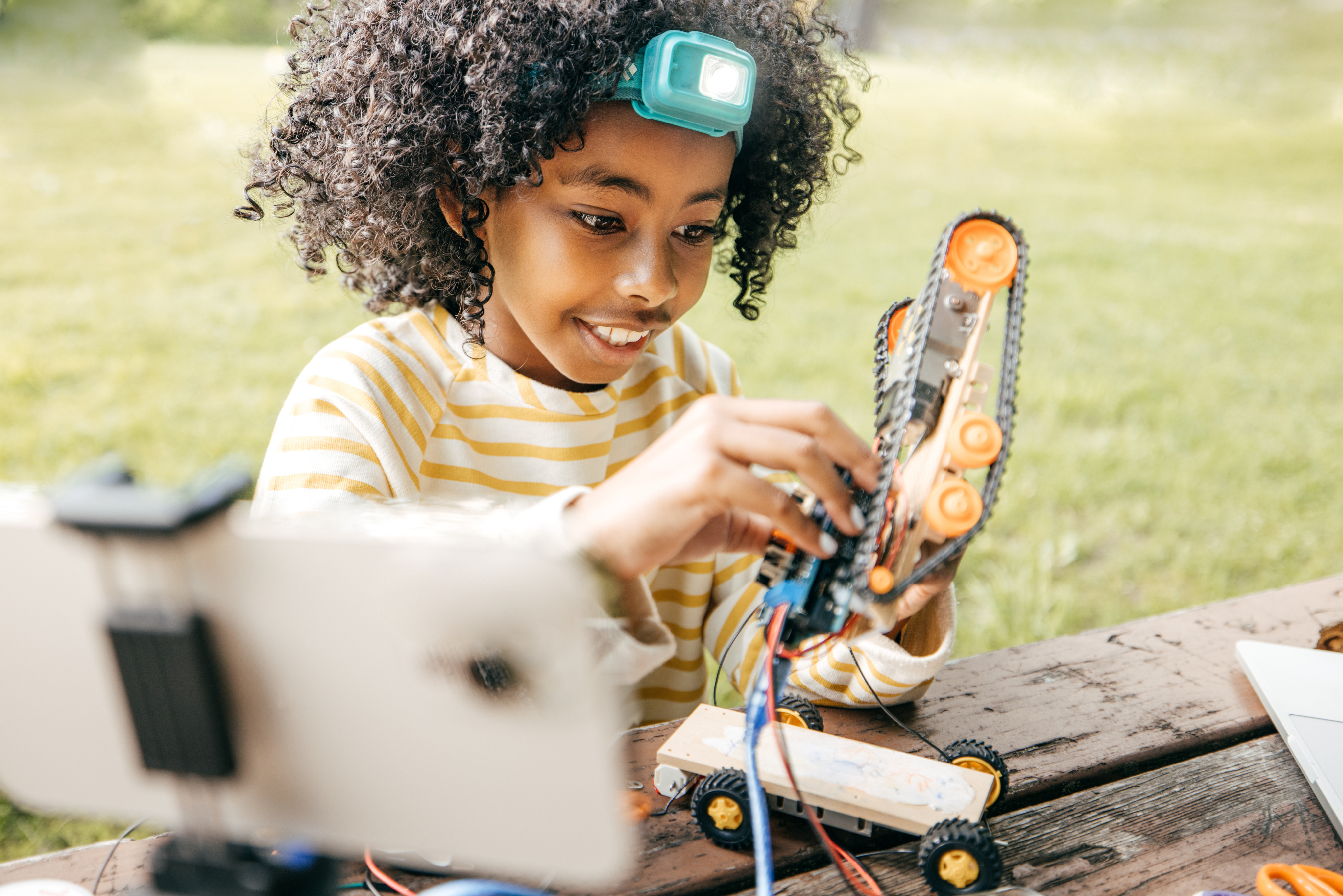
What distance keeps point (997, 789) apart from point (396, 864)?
0.46 meters

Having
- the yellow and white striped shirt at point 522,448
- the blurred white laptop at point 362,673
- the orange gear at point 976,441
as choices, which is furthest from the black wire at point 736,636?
the blurred white laptop at point 362,673

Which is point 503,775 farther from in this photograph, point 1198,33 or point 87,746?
point 1198,33

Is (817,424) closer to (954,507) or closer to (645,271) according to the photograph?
(954,507)

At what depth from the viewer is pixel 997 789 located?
766 mm

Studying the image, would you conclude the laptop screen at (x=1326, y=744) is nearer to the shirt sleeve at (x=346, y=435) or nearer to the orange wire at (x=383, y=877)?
the orange wire at (x=383, y=877)

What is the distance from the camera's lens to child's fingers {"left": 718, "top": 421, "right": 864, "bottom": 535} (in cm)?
58

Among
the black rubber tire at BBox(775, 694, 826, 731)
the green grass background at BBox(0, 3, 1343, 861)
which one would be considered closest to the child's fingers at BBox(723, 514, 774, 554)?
the black rubber tire at BBox(775, 694, 826, 731)

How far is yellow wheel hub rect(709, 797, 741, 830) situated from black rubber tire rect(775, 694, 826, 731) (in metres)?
0.14

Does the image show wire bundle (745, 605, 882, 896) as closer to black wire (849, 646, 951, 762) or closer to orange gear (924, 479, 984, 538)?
orange gear (924, 479, 984, 538)

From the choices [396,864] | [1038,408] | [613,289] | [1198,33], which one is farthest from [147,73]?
[1198,33]

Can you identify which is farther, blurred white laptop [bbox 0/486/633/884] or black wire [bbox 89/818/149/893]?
black wire [bbox 89/818/149/893]

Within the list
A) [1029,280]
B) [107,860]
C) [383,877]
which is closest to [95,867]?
[107,860]

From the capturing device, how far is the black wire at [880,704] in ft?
2.85

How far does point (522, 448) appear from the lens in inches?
43.1
